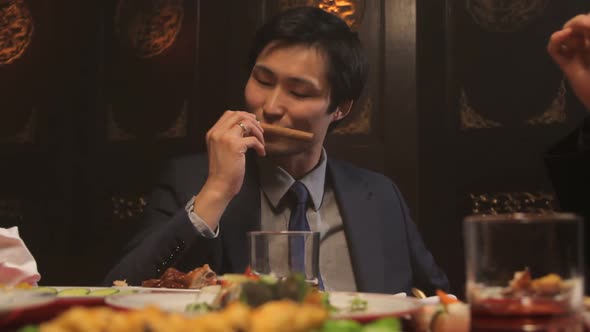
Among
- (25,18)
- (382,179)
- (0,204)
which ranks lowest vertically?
(0,204)

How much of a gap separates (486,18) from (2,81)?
8.84 ft

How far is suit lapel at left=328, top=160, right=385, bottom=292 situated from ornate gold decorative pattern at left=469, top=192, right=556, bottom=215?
116 cm

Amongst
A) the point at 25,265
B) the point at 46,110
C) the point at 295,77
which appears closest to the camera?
the point at 25,265

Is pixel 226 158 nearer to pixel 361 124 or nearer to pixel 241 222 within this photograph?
pixel 241 222

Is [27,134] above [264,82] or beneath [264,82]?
beneath

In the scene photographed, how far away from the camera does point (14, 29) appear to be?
3672 mm

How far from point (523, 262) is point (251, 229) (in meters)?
1.42

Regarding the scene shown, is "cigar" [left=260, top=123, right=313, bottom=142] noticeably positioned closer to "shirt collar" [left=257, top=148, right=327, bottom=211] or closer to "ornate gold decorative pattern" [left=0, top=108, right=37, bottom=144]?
"shirt collar" [left=257, top=148, right=327, bottom=211]

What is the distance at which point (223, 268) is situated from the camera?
1.87 meters

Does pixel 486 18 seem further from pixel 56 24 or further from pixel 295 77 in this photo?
pixel 56 24

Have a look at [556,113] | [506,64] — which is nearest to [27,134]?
[506,64]

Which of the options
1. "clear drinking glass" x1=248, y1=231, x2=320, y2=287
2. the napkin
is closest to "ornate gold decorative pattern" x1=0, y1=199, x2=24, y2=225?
the napkin

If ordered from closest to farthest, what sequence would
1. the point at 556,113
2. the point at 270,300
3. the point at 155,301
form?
1. the point at 270,300
2. the point at 155,301
3. the point at 556,113

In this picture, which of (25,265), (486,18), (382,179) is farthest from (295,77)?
(486,18)
